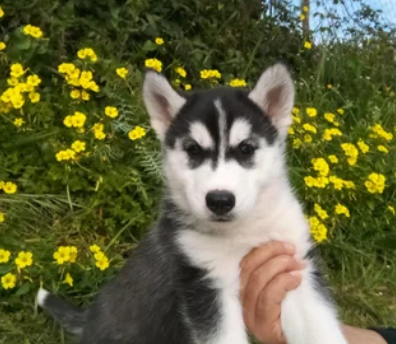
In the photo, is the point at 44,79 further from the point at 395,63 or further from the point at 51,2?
the point at 395,63

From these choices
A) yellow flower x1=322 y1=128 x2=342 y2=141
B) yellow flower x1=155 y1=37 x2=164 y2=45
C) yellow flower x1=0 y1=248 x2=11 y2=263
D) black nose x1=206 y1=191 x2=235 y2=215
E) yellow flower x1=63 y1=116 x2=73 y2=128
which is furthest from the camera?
yellow flower x1=155 y1=37 x2=164 y2=45

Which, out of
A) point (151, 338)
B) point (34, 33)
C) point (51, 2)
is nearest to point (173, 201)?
point (151, 338)

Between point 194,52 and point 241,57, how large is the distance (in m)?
0.57

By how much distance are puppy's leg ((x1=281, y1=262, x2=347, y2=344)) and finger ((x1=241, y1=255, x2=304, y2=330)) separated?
0.34 feet

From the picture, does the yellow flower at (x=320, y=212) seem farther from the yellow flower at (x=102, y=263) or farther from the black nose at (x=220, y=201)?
the black nose at (x=220, y=201)

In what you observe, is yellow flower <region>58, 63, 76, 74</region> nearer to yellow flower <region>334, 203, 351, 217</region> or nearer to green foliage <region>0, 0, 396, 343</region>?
green foliage <region>0, 0, 396, 343</region>

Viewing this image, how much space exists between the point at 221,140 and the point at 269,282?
69 cm

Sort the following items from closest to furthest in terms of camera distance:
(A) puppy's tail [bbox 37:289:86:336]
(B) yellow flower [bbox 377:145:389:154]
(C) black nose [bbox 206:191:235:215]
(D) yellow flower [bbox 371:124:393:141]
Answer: (C) black nose [bbox 206:191:235:215]
(A) puppy's tail [bbox 37:289:86:336]
(B) yellow flower [bbox 377:145:389:154]
(D) yellow flower [bbox 371:124:393:141]

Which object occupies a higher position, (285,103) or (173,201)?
(285,103)

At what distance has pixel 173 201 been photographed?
3.24 metres

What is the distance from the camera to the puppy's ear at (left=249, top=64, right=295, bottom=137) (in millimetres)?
3135

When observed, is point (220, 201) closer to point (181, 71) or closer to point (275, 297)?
point (275, 297)

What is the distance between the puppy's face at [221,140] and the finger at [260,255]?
22 centimetres

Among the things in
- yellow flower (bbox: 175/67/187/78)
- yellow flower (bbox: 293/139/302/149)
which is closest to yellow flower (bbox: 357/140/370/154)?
yellow flower (bbox: 293/139/302/149)
